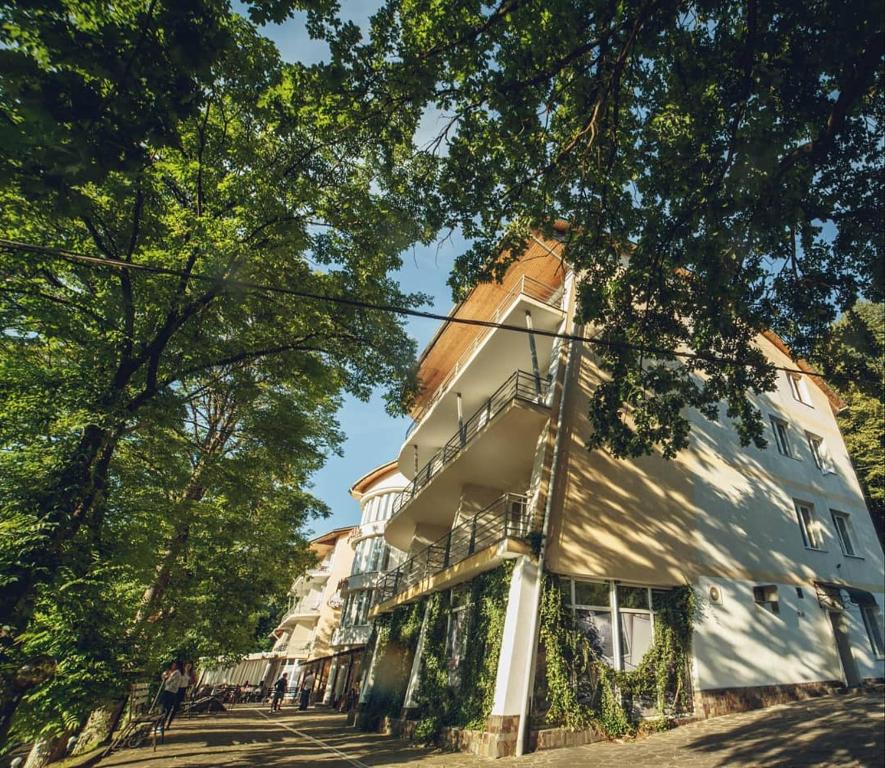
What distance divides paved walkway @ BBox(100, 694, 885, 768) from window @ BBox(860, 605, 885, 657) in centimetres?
486

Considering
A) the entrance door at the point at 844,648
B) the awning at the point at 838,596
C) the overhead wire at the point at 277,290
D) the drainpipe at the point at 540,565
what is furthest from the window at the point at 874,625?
the overhead wire at the point at 277,290

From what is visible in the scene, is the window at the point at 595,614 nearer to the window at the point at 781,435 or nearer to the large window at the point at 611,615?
the large window at the point at 611,615

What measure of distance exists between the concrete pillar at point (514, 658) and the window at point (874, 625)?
13.2 meters

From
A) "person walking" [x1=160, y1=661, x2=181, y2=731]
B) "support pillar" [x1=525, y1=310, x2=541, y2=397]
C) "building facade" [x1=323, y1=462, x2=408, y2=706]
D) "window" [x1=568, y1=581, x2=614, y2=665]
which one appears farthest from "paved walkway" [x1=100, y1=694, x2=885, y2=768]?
"building facade" [x1=323, y1=462, x2=408, y2=706]

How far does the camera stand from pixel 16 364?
6906mm

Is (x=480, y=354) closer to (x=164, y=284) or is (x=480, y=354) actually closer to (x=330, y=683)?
(x=164, y=284)

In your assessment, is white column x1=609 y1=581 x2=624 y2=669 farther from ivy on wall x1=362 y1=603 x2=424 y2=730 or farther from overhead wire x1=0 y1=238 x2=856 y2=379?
ivy on wall x1=362 y1=603 x2=424 y2=730

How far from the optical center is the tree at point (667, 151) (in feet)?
17.3

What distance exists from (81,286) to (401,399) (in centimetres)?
724

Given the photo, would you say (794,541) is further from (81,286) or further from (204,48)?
(81,286)

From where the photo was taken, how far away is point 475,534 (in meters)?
13.3

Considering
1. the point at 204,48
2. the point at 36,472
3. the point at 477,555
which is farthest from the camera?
the point at 477,555

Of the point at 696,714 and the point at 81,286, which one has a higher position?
the point at 81,286

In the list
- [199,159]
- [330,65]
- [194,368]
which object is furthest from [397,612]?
[330,65]
